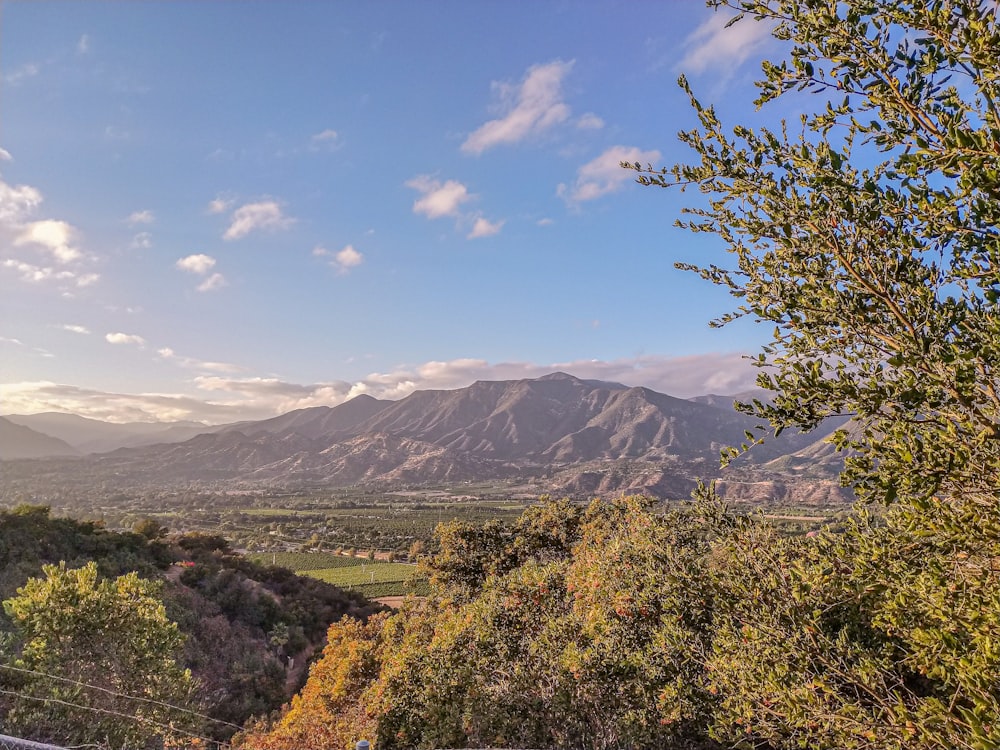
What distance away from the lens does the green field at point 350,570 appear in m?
63.7

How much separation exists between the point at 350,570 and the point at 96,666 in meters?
68.4

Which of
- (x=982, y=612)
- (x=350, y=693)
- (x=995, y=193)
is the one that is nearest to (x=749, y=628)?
(x=982, y=612)

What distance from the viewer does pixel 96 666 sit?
13.3 m

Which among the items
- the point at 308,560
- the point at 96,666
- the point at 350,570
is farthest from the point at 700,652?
the point at 308,560

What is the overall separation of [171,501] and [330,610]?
169 m

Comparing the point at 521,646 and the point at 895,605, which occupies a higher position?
the point at 895,605

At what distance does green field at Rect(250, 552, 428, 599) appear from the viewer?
2506 inches

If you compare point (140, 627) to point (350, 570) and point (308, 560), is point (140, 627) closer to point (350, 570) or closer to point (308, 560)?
point (350, 570)

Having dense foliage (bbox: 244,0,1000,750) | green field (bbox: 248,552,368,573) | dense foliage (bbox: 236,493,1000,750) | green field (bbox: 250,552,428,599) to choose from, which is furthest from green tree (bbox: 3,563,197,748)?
green field (bbox: 248,552,368,573)

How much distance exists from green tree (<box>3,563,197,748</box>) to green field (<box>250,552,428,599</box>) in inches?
1812

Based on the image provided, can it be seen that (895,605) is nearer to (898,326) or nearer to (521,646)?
(898,326)

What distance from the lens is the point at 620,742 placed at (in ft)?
31.7

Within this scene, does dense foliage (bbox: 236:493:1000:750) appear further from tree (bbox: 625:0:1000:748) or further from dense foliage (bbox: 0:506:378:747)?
dense foliage (bbox: 0:506:378:747)

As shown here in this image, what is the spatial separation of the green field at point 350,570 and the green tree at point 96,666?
46.0 metres
